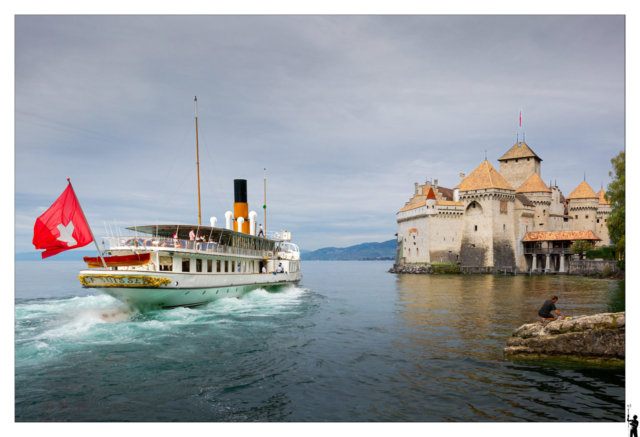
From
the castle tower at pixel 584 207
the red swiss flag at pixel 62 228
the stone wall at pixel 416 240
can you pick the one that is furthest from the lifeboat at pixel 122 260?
the castle tower at pixel 584 207

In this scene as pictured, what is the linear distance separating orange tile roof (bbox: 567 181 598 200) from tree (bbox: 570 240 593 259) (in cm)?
1924

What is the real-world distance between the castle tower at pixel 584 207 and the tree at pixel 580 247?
1687 cm

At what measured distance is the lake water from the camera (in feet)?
29.1

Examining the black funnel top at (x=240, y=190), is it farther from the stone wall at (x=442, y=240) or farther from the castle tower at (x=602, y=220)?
the castle tower at (x=602, y=220)

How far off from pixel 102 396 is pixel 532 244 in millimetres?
81847

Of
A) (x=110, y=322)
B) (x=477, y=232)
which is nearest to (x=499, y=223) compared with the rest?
(x=477, y=232)

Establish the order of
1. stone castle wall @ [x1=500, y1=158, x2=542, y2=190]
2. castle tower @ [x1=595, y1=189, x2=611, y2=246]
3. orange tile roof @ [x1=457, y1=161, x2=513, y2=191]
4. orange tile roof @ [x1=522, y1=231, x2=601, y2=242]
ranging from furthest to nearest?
stone castle wall @ [x1=500, y1=158, x2=542, y2=190]
castle tower @ [x1=595, y1=189, x2=611, y2=246]
orange tile roof @ [x1=457, y1=161, x2=513, y2=191]
orange tile roof @ [x1=522, y1=231, x2=601, y2=242]

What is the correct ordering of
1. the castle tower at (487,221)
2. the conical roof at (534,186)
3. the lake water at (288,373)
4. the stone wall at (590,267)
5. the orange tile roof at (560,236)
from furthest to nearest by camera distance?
the conical roof at (534,186) < the castle tower at (487,221) < the orange tile roof at (560,236) < the stone wall at (590,267) < the lake water at (288,373)

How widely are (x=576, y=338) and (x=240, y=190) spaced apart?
28.2 meters

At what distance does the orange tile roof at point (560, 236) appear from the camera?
69.9 metres

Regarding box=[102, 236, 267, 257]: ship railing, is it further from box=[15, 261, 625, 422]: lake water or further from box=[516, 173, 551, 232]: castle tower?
box=[516, 173, 551, 232]: castle tower

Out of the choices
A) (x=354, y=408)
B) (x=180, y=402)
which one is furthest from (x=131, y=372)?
(x=354, y=408)

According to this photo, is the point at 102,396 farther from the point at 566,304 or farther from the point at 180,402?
the point at 566,304
